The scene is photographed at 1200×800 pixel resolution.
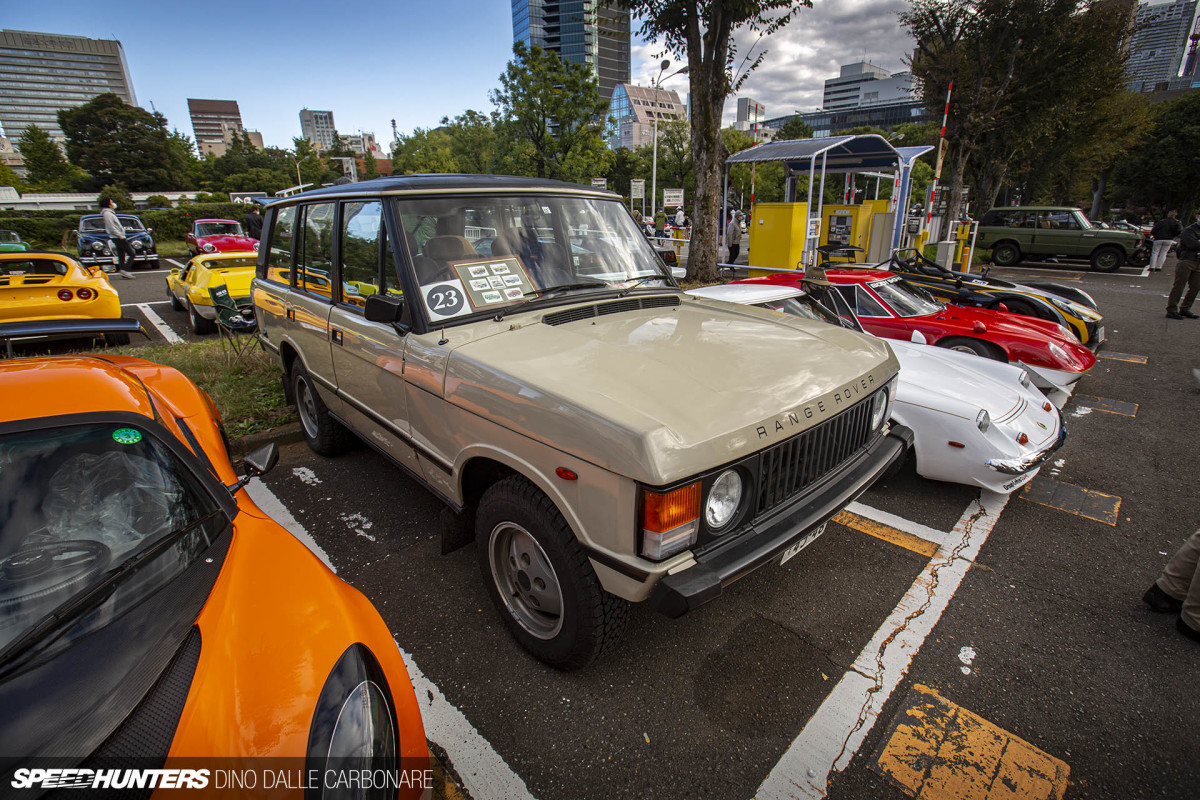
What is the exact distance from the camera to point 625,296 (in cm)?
310

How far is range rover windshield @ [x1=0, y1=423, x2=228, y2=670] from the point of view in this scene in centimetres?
139

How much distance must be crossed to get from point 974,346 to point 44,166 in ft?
232

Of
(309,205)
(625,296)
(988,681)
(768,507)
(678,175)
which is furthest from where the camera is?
(678,175)

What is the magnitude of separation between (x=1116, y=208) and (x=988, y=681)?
68.2 metres

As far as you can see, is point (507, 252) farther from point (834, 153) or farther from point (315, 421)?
point (834, 153)

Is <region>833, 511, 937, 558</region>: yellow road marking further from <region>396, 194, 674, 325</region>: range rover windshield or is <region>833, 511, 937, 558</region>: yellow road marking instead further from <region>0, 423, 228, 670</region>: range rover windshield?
<region>0, 423, 228, 670</region>: range rover windshield

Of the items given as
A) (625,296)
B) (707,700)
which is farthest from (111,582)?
(625,296)

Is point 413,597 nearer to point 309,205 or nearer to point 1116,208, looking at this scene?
point 309,205

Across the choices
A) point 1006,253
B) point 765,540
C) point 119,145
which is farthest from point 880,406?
point 119,145

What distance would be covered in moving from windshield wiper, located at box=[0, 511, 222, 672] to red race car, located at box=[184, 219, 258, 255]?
580 inches

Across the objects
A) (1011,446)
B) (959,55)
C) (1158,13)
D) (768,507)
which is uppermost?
(1158,13)

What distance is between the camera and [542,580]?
7.78ft

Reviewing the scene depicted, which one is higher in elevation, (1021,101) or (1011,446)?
(1021,101)

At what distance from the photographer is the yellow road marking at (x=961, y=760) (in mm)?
1911
